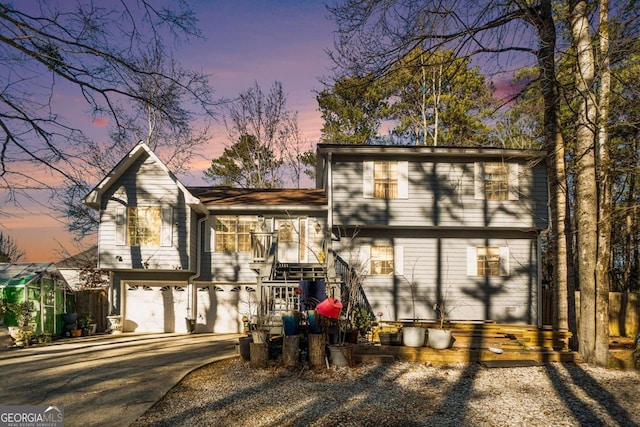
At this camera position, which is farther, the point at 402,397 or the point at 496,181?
the point at 496,181

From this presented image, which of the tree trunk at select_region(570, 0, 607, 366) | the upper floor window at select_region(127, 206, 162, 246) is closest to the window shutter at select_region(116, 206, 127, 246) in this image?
the upper floor window at select_region(127, 206, 162, 246)

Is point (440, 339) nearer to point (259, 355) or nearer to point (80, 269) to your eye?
point (259, 355)

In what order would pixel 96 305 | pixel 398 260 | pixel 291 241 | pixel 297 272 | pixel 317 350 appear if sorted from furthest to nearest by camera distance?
pixel 96 305 < pixel 291 241 < pixel 398 260 < pixel 297 272 < pixel 317 350

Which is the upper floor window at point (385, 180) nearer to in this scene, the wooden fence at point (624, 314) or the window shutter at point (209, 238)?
the window shutter at point (209, 238)

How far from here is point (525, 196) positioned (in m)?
18.5

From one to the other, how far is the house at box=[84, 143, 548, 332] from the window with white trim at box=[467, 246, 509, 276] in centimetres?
4

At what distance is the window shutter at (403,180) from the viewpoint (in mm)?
18375

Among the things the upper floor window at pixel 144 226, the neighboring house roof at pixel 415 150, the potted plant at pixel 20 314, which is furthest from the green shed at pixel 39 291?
the neighboring house roof at pixel 415 150

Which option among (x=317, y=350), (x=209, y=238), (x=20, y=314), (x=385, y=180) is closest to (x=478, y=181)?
(x=385, y=180)

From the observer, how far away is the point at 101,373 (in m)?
10.9

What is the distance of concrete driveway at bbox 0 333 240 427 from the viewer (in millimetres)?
8648

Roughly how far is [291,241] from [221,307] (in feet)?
11.6

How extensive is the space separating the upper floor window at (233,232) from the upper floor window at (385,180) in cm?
437

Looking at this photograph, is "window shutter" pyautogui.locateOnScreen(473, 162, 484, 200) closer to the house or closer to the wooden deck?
the house
